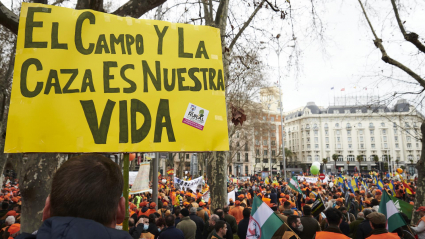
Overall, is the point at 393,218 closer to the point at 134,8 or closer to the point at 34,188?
the point at 134,8

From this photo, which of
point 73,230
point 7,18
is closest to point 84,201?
point 73,230

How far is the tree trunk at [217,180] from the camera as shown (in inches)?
303

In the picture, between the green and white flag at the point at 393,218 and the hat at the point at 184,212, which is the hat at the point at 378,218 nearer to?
the green and white flag at the point at 393,218

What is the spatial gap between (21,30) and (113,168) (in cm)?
186

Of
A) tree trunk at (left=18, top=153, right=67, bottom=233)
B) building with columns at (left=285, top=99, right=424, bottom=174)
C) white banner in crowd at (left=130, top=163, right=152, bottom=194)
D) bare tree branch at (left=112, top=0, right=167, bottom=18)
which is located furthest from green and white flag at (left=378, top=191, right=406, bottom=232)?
building with columns at (left=285, top=99, right=424, bottom=174)

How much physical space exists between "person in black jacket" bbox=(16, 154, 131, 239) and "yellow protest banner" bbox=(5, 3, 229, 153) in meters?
1.00

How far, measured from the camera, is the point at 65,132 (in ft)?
7.50

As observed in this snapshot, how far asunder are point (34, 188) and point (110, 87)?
1.74 metres

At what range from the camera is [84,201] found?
3.93 feet

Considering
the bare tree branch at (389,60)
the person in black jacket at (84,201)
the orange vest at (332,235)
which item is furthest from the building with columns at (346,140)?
the person in black jacket at (84,201)

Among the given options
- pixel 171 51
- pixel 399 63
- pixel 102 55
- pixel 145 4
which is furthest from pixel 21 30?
pixel 399 63

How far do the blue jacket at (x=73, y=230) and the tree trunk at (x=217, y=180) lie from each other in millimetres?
6768

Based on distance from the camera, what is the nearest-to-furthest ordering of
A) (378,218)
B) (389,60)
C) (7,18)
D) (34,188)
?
(34,188) < (7,18) < (378,218) < (389,60)

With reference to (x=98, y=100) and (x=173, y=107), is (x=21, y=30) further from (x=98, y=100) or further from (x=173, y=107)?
(x=173, y=107)
